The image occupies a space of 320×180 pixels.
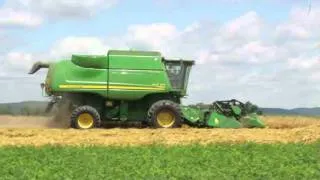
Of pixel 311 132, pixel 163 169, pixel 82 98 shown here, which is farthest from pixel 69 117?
pixel 163 169

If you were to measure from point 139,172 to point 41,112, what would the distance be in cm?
1738

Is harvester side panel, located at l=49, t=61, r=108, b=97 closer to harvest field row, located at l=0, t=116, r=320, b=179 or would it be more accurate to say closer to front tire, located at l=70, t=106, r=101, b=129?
front tire, located at l=70, t=106, r=101, b=129

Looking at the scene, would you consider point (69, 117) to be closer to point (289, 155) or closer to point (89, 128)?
point (89, 128)

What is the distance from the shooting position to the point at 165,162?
14.7 meters

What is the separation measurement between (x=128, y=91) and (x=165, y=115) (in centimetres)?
161

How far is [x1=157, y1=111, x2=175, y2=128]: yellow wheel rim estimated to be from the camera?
24875 mm

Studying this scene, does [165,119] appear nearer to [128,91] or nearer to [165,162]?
[128,91]

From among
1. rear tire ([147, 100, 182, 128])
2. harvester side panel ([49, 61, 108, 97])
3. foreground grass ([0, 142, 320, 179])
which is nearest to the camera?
foreground grass ([0, 142, 320, 179])

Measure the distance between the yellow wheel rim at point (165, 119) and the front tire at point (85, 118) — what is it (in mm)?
2195

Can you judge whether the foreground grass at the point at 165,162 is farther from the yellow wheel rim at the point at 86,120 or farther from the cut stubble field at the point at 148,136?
the yellow wheel rim at the point at 86,120

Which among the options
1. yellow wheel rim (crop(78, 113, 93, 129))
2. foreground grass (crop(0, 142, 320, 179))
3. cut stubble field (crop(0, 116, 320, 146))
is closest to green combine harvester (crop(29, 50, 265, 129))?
yellow wheel rim (crop(78, 113, 93, 129))

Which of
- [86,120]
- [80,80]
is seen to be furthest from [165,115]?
[80,80]

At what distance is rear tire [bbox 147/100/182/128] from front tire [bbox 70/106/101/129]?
6.21 feet

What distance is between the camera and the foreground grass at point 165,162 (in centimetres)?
1290
